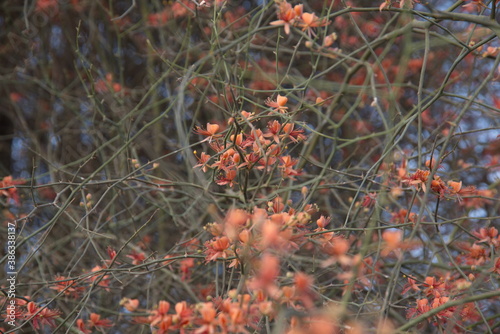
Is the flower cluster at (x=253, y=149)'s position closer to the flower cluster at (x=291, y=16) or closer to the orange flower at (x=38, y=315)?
the flower cluster at (x=291, y=16)

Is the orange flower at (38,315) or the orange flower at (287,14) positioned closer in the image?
the orange flower at (287,14)

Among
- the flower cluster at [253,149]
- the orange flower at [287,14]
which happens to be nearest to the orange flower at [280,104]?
the flower cluster at [253,149]

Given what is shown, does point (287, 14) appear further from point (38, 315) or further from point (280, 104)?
point (38, 315)

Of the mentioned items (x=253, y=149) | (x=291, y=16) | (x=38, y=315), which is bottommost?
(x=38, y=315)

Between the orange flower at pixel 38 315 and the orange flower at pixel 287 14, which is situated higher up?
the orange flower at pixel 287 14

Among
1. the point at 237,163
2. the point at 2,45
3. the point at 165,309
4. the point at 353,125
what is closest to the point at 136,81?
the point at 2,45

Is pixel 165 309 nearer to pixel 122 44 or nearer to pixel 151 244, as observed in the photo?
pixel 151 244

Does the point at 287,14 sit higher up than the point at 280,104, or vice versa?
the point at 287,14

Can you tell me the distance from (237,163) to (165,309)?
0.52 m

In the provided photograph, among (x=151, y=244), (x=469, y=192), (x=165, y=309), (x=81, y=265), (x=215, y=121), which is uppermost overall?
(x=165, y=309)

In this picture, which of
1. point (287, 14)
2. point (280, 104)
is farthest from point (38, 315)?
point (287, 14)

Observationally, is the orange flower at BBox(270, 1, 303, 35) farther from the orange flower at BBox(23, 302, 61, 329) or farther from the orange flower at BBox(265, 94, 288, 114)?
the orange flower at BBox(23, 302, 61, 329)

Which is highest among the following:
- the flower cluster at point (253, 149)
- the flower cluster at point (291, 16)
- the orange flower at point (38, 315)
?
the flower cluster at point (291, 16)

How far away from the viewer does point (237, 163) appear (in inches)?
66.9
